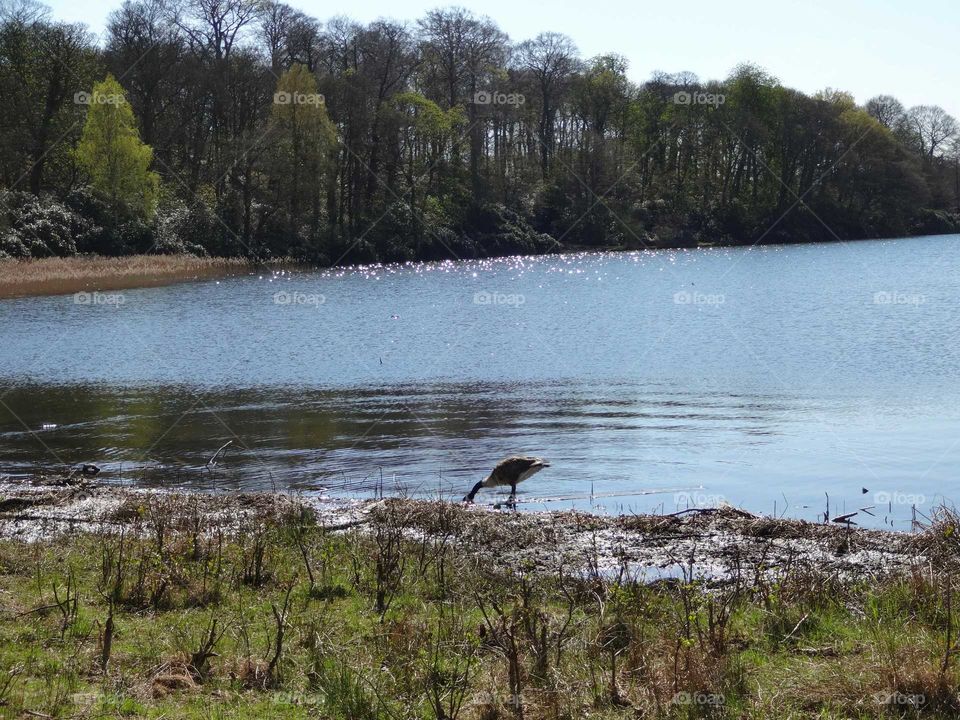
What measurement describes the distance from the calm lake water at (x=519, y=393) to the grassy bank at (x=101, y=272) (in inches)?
266

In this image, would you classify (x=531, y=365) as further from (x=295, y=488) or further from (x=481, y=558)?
(x=481, y=558)

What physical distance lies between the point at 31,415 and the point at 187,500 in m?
10.1

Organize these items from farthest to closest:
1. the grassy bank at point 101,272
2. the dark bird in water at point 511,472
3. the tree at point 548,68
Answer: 1. the tree at point 548,68
2. the grassy bank at point 101,272
3. the dark bird in water at point 511,472

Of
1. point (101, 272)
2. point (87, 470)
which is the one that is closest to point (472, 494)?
point (87, 470)

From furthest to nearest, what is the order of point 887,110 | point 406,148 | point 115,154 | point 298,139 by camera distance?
1. point 887,110
2. point 406,148
3. point 298,139
4. point 115,154

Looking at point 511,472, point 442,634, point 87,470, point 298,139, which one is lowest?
point 87,470

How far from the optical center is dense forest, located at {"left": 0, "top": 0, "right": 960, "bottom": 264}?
206 feet

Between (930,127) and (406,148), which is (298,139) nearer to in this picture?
(406,148)

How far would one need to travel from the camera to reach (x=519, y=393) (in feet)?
70.6

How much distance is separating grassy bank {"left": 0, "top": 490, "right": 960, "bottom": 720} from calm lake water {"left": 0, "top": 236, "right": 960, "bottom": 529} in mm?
4153

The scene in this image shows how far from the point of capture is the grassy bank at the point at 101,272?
50.8m

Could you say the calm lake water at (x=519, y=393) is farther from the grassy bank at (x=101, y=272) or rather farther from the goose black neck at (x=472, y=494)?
the grassy bank at (x=101, y=272)

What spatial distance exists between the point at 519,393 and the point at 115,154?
5013 cm

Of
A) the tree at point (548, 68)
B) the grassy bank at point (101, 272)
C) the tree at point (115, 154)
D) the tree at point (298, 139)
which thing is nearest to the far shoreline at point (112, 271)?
the grassy bank at point (101, 272)
